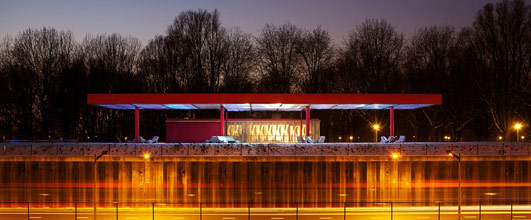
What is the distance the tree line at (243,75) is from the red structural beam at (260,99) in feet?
63.7

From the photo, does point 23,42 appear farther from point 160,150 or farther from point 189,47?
point 160,150

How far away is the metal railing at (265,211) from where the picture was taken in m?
26.9

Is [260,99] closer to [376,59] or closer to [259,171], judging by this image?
[259,171]

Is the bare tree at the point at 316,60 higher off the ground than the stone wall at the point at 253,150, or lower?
higher

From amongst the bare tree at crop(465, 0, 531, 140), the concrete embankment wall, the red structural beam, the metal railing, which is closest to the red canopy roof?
the red structural beam

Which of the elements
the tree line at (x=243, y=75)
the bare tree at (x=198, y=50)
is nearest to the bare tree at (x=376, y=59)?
the tree line at (x=243, y=75)

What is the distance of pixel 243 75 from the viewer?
64.9m

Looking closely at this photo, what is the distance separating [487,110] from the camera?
5844cm

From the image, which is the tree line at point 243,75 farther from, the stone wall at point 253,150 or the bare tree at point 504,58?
the stone wall at point 253,150

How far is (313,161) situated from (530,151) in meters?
16.0

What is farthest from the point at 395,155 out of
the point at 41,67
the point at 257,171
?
the point at 41,67

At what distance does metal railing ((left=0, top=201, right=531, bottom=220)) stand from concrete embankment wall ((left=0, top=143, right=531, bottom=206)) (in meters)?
3.97

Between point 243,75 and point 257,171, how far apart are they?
30.1 metres

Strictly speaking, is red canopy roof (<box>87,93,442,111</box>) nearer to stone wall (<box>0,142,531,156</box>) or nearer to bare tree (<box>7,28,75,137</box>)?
stone wall (<box>0,142,531,156</box>)
